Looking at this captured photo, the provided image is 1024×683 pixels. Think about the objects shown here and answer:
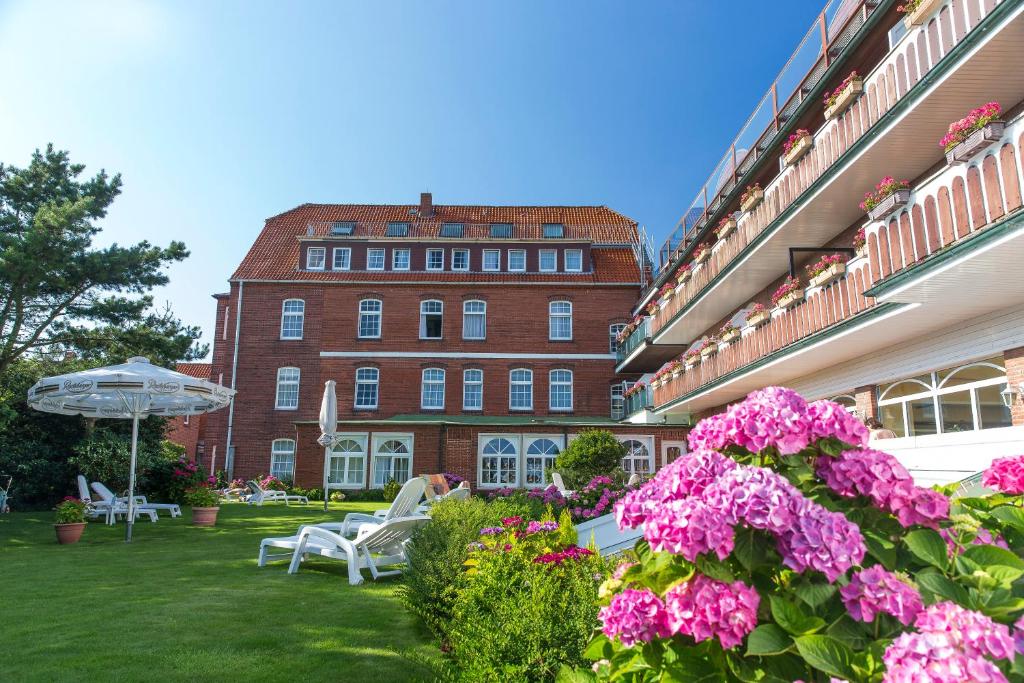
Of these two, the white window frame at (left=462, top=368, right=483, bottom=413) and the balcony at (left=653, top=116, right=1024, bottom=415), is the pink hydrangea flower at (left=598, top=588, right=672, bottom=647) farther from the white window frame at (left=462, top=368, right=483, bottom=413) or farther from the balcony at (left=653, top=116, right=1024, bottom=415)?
the white window frame at (left=462, top=368, right=483, bottom=413)

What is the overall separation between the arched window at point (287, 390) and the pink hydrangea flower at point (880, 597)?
31833 mm

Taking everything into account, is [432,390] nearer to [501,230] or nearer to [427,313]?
[427,313]

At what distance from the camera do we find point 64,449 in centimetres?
1889

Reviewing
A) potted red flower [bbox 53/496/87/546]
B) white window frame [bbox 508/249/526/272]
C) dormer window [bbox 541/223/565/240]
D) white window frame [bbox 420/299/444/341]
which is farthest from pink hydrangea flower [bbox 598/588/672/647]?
dormer window [bbox 541/223/565/240]

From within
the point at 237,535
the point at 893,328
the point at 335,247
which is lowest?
the point at 237,535

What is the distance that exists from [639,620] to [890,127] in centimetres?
1045

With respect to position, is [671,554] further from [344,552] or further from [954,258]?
[954,258]

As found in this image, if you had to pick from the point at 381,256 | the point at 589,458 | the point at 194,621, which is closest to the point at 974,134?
the point at 194,621

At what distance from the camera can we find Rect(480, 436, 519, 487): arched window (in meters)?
27.4

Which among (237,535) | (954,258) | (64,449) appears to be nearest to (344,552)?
(237,535)

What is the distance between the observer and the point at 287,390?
31.7m

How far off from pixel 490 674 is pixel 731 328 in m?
Result: 14.4

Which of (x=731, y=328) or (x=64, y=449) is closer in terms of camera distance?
(x=731, y=328)

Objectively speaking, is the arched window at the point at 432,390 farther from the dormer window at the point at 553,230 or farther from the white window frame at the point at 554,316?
the dormer window at the point at 553,230
